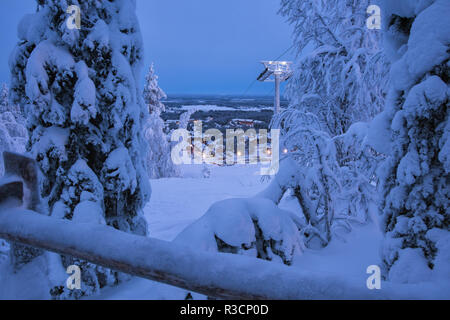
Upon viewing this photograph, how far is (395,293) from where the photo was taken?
979mm

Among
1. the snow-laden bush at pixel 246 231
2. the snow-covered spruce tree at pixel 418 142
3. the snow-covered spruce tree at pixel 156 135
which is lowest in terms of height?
the snow-covered spruce tree at pixel 156 135

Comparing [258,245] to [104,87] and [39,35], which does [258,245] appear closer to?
[104,87]

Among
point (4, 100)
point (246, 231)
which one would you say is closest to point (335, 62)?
point (246, 231)

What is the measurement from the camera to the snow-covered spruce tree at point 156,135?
76.1ft

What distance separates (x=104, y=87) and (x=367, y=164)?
21.3 feet

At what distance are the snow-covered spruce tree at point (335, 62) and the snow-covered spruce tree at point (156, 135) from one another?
656 inches

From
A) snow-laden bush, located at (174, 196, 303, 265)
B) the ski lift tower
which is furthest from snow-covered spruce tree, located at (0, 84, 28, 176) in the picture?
the ski lift tower

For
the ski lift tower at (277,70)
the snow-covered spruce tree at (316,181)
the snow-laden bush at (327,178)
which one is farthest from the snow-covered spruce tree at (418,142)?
the ski lift tower at (277,70)

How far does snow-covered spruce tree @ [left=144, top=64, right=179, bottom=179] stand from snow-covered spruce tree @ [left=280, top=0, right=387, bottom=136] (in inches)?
656

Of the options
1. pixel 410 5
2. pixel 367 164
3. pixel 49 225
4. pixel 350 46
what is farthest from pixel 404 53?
pixel 350 46

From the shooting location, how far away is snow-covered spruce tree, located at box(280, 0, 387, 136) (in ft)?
24.1

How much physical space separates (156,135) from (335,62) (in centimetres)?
1868

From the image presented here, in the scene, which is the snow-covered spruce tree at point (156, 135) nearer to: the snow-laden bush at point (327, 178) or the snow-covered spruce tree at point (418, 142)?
the snow-laden bush at point (327, 178)

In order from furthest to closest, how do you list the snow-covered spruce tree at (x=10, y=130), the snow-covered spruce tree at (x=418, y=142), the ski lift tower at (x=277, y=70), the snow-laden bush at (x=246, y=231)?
1. the snow-covered spruce tree at (x=10, y=130)
2. the ski lift tower at (x=277, y=70)
3. the snow-laden bush at (x=246, y=231)
4. the snow-covered spruce tree at (x=418, y=142)
